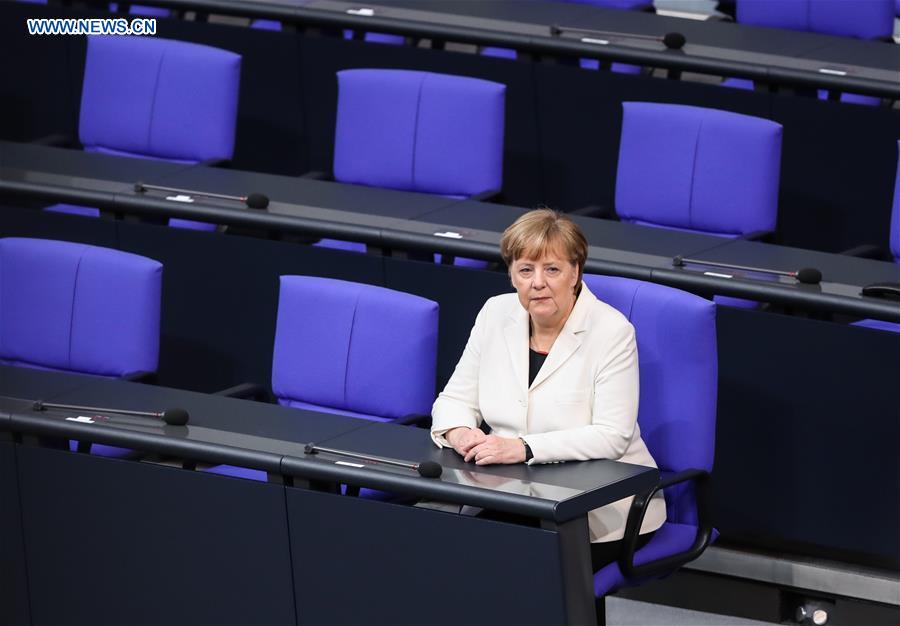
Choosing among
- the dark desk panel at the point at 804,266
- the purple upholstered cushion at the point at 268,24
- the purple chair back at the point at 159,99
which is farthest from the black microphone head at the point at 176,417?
the purple upholstered cushion at the point at 268,24

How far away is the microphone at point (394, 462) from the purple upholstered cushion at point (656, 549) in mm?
407

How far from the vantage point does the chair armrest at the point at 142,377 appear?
4.12 meters

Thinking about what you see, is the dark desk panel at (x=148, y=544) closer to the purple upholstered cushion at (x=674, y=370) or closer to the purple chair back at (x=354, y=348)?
the purple chair back at (x=354, y=348)

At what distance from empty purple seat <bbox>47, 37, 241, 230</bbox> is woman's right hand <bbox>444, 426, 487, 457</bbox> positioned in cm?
194

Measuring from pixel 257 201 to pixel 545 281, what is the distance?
128cm

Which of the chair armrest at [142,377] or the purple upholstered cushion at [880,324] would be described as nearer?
the purple upholstered cushion at [880,324]

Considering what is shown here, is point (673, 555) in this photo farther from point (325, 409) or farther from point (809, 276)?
point (325, 409)

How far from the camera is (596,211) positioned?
4.85 m

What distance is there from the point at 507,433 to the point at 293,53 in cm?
223

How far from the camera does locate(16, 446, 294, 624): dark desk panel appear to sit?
3391mm

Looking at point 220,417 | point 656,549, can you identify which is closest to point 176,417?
point 220,417

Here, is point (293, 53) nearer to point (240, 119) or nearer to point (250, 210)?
point (240, 119)

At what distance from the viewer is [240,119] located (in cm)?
554

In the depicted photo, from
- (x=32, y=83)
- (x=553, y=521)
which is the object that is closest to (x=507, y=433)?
(x=553, y=521)
